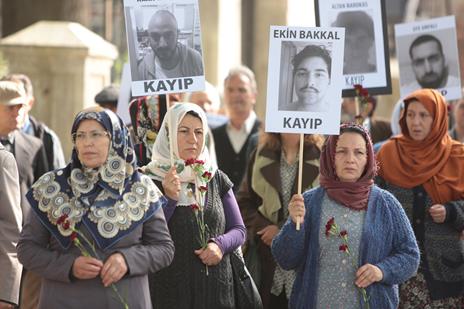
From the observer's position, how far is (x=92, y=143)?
6.79 m

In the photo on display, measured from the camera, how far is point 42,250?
6.77 m

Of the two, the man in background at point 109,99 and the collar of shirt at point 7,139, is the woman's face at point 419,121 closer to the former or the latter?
the collar of shirt at point 7,139

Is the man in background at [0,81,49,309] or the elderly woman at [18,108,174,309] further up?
the man in background at [0,81,49,309]

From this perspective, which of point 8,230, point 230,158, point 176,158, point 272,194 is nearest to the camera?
point 8,230

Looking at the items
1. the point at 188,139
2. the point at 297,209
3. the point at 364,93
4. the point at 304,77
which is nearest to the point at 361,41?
the point at 364,93

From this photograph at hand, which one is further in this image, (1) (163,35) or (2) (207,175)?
(1) (163,35)

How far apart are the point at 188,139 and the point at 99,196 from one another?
4.04 ft

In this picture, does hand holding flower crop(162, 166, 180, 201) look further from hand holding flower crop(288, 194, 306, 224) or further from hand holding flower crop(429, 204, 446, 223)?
hand holding flower crop(429, 204, 446, 223)

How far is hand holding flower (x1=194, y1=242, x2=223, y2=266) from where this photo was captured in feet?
25.3

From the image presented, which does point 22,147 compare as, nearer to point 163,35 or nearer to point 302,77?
point 163,35

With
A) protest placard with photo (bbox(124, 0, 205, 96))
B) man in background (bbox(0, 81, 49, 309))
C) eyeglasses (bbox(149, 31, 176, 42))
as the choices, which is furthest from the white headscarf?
man in background (bbox(0, 81, 49, 309))

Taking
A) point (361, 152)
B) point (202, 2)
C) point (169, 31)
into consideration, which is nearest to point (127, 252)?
point (361, 152)

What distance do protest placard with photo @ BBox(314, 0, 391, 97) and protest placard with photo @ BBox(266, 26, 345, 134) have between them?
5.50 ft

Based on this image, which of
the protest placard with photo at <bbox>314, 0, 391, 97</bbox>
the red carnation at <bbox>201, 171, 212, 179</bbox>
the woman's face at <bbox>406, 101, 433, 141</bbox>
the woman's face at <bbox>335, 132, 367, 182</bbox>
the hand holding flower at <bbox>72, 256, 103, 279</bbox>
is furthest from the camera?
the protest placard with photo at <bbox>314, 0, 391, 97</bbox>
